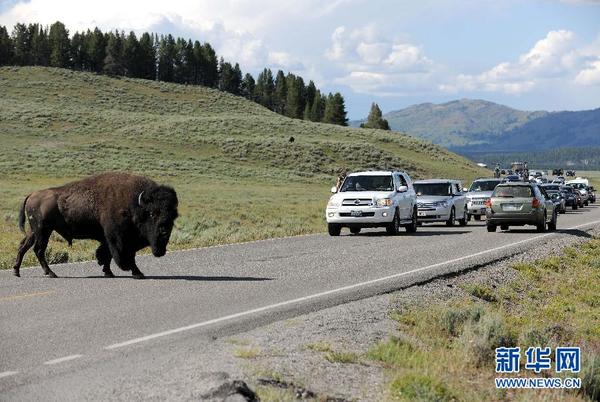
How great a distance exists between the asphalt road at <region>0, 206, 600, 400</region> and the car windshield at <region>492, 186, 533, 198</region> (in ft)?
21.4

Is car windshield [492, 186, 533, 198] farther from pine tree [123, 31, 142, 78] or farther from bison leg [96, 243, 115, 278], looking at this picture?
pine tree [123, 31, 142, 78]

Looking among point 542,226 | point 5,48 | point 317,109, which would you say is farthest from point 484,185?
point 317,109

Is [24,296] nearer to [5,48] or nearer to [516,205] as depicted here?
[516,205]

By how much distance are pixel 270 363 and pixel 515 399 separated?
2.42 m

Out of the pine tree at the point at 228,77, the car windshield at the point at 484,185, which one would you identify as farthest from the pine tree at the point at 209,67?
the car windshield at the point at 484,185

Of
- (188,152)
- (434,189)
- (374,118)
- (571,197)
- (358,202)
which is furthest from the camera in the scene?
(374,118)

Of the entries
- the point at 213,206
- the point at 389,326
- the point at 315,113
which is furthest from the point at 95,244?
the point at 315,113

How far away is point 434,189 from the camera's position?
112ft

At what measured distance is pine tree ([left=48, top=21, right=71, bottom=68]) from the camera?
167 metres

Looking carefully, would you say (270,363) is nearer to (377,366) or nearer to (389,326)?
(377,366)

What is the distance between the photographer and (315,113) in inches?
7347

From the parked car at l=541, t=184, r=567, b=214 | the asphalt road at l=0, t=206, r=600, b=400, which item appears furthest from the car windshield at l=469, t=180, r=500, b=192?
the asphalt road at l=0, t=206, r=600, b=400

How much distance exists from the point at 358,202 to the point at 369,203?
34 cm

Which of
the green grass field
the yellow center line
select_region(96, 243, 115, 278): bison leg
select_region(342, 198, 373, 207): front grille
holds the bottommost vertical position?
the green grass field
